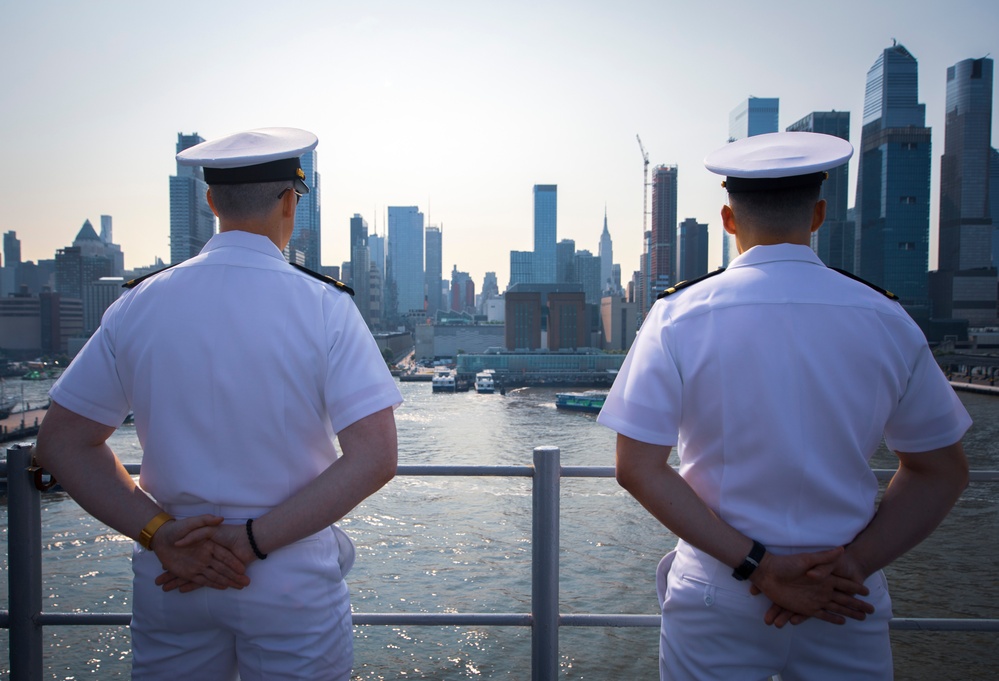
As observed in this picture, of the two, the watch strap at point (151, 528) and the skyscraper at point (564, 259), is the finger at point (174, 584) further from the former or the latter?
the skyscraper at point (564, 259)

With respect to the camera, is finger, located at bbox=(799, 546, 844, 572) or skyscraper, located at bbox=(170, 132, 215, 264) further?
skyscraper, located at bbox=(170, 132, 215, 264)

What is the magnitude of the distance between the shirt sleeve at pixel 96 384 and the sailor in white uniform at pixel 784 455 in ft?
1.99

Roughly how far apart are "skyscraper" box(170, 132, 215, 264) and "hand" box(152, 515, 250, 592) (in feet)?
181

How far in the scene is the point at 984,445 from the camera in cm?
1545

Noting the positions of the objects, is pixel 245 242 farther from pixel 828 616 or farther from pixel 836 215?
pixel 836 215

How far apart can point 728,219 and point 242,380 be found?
2.11 feet

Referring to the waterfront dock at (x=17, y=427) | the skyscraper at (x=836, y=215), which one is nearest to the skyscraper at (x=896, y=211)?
the skyscraper at (x=836, y=215)

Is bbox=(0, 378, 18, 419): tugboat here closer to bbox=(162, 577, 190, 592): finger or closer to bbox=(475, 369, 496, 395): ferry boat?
bbox=(475, 369, 496, 395): ferry boat

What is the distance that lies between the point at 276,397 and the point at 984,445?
18369 mm

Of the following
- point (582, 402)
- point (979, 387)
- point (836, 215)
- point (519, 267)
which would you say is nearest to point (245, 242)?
point (582, 402)

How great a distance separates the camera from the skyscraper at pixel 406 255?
332 feet

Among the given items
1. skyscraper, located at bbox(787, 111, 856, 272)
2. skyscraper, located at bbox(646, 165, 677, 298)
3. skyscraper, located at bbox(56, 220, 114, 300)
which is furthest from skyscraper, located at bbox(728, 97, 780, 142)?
skyscraper, located at bbox(56, 220, 114, 300)

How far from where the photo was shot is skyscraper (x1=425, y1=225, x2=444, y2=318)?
102 meters

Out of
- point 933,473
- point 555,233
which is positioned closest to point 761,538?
point 933,473
